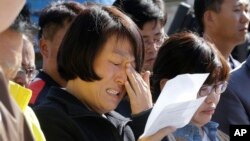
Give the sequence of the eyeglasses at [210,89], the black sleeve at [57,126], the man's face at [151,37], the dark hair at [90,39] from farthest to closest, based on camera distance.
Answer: the man's face at [151,37] → the eyeglasses at [210,89] → the dark hair at [90,39] → the black sleeve at [57,126]

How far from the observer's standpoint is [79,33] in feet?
7.50

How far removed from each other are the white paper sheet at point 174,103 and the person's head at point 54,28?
113cm

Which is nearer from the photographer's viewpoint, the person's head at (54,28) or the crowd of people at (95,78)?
the crowd of people at (95,78)

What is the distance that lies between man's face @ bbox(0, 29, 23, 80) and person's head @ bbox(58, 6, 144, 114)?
27cm

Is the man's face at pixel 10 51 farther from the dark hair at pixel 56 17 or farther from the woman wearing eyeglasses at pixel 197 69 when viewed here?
the dark hair at pixel 56 17

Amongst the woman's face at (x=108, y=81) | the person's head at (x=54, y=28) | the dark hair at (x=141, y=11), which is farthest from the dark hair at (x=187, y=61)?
the dark hair at (x=141, y=11)

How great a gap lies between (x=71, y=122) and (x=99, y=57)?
28 cm

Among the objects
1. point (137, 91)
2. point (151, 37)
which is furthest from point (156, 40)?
point (137, 91)

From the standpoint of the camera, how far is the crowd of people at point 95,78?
6.44 ft

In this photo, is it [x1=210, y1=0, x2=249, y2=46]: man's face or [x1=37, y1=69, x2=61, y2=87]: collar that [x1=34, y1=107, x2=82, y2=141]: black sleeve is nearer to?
[x1=37, y1=69, x2=61, y2=87]: collar

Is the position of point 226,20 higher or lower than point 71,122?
lower

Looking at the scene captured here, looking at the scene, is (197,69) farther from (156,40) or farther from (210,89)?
(156,40)

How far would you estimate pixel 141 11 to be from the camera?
358cm

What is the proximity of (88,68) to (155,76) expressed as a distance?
2.04ft
